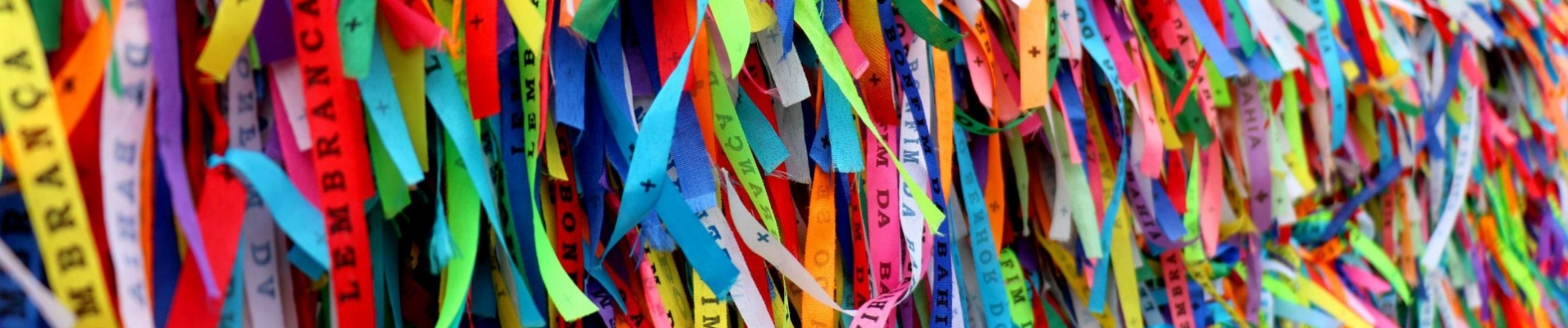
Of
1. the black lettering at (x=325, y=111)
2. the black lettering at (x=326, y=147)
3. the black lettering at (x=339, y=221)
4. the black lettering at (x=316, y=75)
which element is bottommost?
the black lettering at (x=339, y=221)

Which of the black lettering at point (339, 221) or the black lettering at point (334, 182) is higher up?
the black lettering at point (334, 182)

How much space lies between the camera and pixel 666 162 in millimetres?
380

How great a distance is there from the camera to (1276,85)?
76cm

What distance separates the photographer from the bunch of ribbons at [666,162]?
320 millimetres

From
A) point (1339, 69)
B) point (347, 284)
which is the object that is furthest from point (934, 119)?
point (1339, 69)

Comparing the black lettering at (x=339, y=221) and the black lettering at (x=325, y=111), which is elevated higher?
the black lettering at (x=325, y=111)

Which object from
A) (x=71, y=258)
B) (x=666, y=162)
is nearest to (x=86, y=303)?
(x=71, y=258)

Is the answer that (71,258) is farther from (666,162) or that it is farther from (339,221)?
(666,162)

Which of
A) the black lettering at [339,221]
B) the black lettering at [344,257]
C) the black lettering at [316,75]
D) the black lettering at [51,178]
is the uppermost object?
the black lettering at [316,75]

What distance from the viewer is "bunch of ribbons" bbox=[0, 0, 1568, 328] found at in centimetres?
32

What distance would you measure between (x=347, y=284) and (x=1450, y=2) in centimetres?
89

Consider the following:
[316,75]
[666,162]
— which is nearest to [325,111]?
[316,75]

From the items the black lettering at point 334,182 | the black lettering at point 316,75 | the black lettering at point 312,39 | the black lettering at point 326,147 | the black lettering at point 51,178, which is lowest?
the black lettering at point 334,182

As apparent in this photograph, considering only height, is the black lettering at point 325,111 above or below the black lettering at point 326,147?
above
